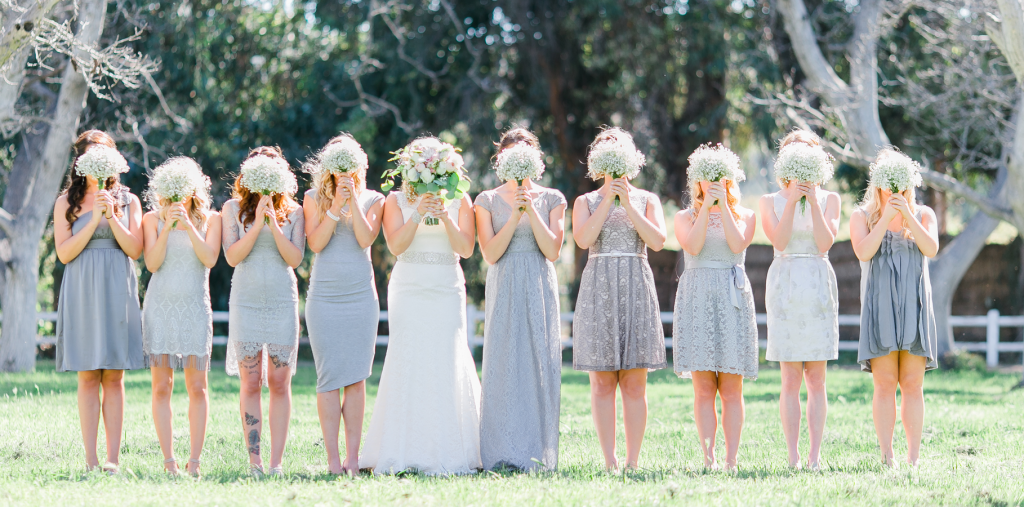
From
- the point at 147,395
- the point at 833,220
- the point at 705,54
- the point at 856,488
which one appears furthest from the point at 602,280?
the point at 705,54

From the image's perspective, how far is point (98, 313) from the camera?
605 cm

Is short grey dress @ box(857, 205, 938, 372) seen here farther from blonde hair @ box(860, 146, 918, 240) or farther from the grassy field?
the grassy field

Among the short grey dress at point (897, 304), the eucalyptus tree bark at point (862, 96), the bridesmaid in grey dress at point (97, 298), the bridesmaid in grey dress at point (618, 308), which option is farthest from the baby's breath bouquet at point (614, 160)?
the eucalyptus tree bark at point (862, 96)

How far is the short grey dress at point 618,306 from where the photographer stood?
245 inches

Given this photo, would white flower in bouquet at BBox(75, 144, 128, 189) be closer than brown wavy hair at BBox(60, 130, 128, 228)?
Yes

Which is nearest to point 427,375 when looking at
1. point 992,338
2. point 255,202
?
point 255,202

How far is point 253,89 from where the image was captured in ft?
57.5

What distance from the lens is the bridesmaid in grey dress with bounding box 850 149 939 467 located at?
245 inches

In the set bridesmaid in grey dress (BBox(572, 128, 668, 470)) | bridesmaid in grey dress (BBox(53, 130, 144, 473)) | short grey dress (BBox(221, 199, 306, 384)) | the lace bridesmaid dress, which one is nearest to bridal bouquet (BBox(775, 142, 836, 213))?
the lace bridesmaid dress

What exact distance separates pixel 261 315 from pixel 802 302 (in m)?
3.53

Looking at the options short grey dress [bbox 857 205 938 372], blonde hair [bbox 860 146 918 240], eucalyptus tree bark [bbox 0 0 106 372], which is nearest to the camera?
short grey dress [bbox 857 205 938 372]

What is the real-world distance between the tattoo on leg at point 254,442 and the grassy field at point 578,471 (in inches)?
7.0

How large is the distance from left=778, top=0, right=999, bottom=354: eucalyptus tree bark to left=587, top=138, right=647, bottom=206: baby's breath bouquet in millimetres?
7288

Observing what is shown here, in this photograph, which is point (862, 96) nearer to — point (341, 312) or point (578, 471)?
point (578, 471)
